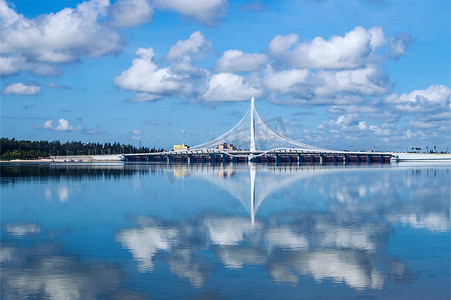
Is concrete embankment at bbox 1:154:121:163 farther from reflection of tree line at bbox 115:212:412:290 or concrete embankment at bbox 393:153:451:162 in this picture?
reflection of tree line at bbox 115:212:412:290

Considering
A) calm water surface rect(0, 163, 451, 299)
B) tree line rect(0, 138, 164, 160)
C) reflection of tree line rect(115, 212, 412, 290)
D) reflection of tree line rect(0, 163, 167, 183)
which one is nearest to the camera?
calm water surface rect(0, 163, 451, 299)

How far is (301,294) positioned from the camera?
987 centimetres

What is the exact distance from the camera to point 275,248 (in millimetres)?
14227

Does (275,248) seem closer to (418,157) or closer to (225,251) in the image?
(225,251)

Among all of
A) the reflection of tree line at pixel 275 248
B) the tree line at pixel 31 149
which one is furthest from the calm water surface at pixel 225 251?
the tree line at pixel 31 149

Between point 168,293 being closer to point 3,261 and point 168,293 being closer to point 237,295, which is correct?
point 237,295

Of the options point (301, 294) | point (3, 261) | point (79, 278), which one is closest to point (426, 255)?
point (301, 294)

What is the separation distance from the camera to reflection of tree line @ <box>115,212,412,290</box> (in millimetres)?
11445

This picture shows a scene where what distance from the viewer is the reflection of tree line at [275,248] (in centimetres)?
1145

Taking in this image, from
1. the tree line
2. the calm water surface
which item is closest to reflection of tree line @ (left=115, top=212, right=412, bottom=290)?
the calm water surface

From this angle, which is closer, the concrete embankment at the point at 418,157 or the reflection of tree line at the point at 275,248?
the reflection of tree line at the point at 275,248

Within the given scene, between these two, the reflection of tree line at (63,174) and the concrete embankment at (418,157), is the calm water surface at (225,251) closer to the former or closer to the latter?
the reflection of tree line at (63,174)

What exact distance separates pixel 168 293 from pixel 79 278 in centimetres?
246

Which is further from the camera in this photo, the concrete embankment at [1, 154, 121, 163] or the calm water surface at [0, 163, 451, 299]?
the concrete embankment at [1, 154, 121, 163]
